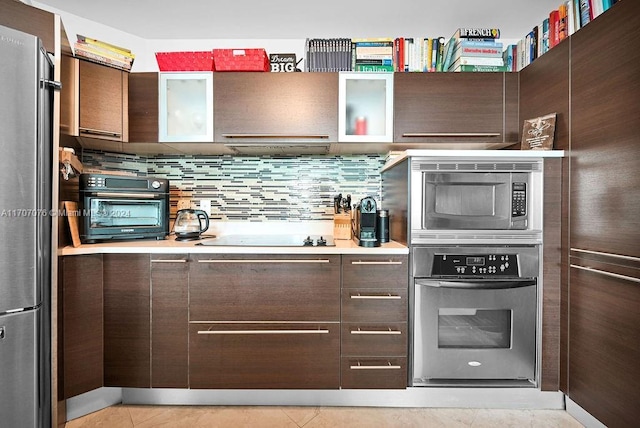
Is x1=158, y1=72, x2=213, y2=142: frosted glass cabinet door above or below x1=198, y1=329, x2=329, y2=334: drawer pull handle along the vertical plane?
above

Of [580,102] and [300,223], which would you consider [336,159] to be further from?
[580,102]

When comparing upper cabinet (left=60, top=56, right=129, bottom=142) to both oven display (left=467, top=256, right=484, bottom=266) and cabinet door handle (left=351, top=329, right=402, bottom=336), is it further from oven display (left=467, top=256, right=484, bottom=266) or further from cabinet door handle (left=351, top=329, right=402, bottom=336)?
oven display (left=467, top=256, right=484, bottom=266)

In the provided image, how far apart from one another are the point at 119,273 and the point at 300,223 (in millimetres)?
1208

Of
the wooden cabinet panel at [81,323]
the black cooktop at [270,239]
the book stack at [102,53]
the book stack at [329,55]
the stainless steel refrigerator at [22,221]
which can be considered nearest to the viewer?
the stainless steel refrigerator at [22,221]

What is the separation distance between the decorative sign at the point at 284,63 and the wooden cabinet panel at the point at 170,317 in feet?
4.30

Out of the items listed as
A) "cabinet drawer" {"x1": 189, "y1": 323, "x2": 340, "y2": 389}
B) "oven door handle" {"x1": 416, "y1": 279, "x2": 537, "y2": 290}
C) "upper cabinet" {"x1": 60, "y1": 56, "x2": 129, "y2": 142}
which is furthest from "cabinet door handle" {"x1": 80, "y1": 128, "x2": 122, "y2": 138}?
"oven door handle" {"x1": 416, "y1": 279, "x2": 537, "y2": 290}


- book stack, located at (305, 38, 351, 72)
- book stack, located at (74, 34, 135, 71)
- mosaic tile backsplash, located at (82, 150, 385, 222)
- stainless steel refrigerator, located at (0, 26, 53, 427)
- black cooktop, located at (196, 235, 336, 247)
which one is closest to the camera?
stainless steel refrigerator, located at (0, 26, 53, 427)

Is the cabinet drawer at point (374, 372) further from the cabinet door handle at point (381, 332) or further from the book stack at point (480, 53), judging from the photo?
the book stack at point (480, 53)

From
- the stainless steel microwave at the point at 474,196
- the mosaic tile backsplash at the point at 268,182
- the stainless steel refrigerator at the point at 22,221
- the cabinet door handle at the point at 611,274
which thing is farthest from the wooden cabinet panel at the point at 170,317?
the cabinet door handle at the point at 611,274

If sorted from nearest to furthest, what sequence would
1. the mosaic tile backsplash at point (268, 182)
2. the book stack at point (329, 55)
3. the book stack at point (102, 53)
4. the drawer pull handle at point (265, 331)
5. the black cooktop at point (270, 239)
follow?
the drawer pull handle at point (265, 331), the book stack at point (102, 53), the black cooktop at point (270, 239), the book stack at point (329, 55), the mosaic tile backsplash at point (268, 182)

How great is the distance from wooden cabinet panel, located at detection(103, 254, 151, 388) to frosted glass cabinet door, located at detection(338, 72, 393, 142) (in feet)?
4.65

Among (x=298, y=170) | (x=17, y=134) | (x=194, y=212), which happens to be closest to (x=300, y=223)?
(x=298, y=170)

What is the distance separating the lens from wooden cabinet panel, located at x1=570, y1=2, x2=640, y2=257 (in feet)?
4.74

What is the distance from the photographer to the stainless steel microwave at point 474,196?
186cm
